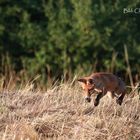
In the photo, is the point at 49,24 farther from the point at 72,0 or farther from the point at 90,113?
the point at 90,113

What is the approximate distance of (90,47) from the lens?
22984 millimetres

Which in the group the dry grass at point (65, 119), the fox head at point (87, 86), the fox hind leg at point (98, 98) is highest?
the fox head at point (87, 86)

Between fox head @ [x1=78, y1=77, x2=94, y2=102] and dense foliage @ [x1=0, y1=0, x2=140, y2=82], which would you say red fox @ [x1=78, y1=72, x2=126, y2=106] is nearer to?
fox head @ [x1=78, y1=77, x2=94, y2=102]

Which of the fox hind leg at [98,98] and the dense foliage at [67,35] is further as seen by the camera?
the dense foliage at [67,35]

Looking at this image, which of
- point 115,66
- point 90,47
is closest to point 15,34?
point 90,47

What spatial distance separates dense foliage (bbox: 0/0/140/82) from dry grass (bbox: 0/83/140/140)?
43.9 feet

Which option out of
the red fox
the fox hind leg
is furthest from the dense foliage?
the fox hind leg

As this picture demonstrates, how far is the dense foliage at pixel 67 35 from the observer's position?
22.2m

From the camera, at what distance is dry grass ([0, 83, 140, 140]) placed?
22.8 ft

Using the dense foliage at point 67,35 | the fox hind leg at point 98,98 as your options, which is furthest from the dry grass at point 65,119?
the dense foliage at point 67,35

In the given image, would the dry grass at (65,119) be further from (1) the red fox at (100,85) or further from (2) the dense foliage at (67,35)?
(2) the dense foliage at (67,35)

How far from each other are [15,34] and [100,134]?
56.0 feet

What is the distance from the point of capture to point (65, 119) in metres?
7.19

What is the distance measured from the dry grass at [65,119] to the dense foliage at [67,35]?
13375 millimetres
